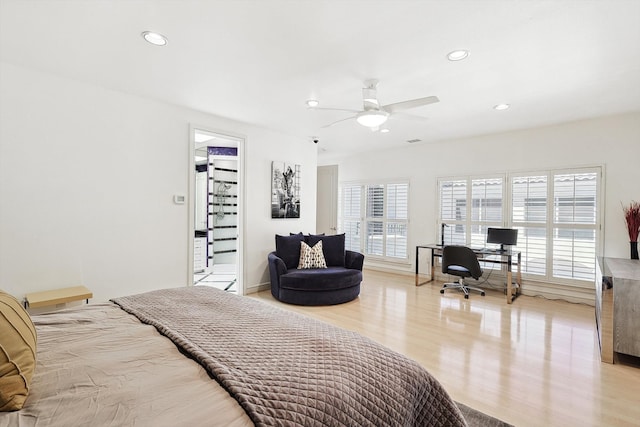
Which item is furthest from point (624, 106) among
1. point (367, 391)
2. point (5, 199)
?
point (5, 199)

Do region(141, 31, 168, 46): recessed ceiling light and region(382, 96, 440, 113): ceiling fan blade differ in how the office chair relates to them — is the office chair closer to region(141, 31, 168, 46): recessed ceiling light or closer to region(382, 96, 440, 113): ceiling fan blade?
region(382, 96, 440, 113): ceiling fan blade

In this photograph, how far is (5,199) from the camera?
2.81m

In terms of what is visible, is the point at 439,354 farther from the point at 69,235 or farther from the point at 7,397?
the point at 69,235

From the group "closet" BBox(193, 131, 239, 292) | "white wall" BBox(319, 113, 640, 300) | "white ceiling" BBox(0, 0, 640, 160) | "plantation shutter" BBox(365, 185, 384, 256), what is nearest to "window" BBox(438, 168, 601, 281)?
"white wall" BBox(319, 113, 640, 300)

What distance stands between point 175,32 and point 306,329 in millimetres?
2293

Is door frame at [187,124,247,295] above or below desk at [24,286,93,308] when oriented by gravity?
above

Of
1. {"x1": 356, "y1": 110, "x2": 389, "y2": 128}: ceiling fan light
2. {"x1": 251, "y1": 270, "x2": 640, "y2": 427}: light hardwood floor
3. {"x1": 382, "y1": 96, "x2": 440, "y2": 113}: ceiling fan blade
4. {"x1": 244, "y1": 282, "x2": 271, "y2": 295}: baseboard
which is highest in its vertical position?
{"x1": 382, "y1": 96, "x2": 440, "y2": 113}: ceiling fan blade

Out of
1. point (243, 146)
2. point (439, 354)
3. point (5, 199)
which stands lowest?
point (439, 354)

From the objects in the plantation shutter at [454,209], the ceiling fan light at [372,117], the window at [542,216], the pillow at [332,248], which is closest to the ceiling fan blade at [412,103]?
the ceiling fan light at [372,117]

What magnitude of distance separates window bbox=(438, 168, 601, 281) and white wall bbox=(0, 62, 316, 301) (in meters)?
4.36

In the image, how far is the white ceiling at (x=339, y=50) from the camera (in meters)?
2.06

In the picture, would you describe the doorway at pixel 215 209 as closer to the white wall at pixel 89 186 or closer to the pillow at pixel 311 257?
the pillow at pixel 311 257

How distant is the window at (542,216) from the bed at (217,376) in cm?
441

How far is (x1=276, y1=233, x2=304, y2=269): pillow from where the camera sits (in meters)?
4.80
